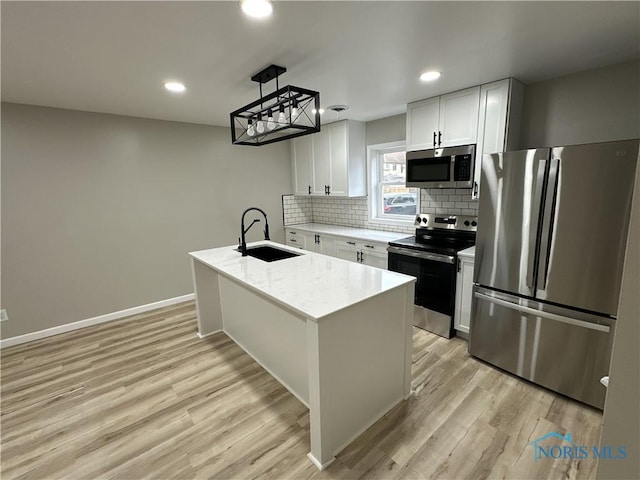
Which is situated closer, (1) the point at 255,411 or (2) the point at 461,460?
(2) the point at 461,460

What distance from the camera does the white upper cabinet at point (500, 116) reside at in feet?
8.16

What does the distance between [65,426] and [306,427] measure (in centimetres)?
161

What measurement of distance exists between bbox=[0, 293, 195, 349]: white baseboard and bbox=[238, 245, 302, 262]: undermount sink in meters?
1.69

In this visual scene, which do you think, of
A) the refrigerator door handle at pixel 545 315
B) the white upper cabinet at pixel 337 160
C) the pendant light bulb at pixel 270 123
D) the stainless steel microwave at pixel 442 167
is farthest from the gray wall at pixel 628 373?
the white upper cabinet at pixel 337 160

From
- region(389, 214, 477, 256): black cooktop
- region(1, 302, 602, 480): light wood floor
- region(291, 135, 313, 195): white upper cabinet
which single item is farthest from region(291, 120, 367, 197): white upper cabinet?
region(1, 302, 602, 480): light wood floor

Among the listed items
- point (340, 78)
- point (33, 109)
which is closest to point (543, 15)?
point (340, 78)

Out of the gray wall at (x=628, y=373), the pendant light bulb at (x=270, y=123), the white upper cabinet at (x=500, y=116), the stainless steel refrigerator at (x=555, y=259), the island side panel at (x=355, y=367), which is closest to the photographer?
the gray wall at (x=628, y=373)

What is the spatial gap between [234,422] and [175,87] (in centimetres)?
264

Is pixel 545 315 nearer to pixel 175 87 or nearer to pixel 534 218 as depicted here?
pixel 534 218

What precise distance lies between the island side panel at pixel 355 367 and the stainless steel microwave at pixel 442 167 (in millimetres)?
1420

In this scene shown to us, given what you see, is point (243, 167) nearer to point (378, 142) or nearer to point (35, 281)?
point (378, 142)

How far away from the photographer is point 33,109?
289 centimetres

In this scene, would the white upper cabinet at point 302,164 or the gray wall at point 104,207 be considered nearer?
the gray wall at point 104,207

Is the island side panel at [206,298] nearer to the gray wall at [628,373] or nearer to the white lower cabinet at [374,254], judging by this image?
the white lower cabinet at [374,254]
